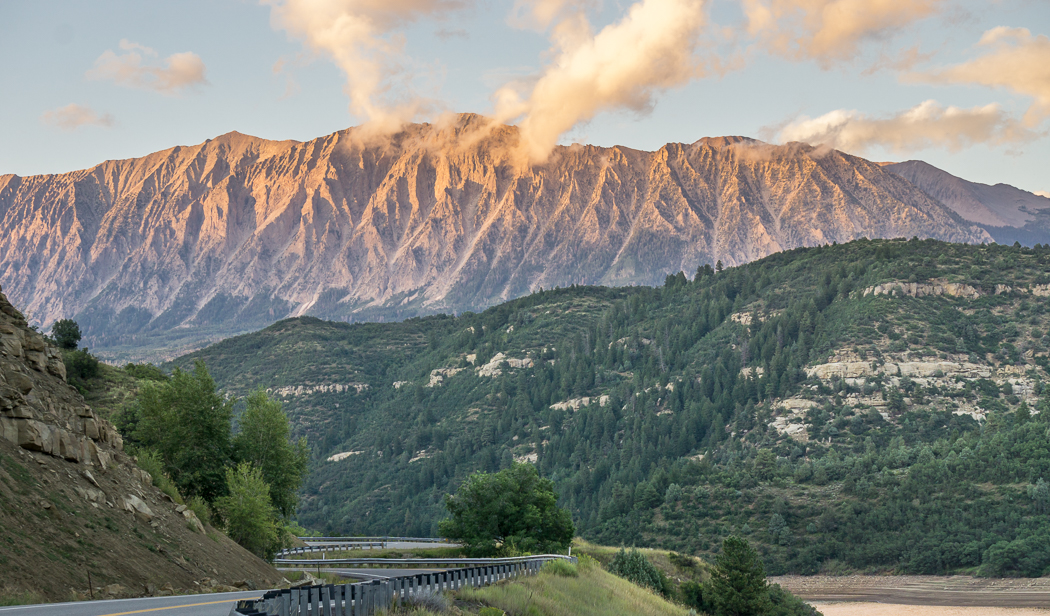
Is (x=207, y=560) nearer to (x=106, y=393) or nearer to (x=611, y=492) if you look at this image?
(x=106, y=393)

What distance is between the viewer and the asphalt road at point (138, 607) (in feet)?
54.0

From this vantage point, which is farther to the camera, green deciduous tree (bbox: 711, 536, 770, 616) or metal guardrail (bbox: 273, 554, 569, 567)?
green deciduous tree (bbox: 711, 536, 770, 616)

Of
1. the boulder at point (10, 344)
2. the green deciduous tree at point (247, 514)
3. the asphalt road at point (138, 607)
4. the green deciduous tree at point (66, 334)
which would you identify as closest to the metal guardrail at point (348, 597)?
the asphalt road at point (138, 607)

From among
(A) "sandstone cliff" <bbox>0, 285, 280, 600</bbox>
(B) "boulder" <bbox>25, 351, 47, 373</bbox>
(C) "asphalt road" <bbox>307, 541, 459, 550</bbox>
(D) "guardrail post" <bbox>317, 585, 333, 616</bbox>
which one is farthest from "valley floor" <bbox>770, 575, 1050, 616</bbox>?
(D) "guardrail post" <bbox>317, 585, 333, 616</bbox>

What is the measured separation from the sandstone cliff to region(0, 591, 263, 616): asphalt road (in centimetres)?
139

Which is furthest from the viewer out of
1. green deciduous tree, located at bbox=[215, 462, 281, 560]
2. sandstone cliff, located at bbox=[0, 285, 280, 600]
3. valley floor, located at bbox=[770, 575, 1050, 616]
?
valley floor, located at bbox=[770, 575, 1050, 616]

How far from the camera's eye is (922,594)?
→ 114 m

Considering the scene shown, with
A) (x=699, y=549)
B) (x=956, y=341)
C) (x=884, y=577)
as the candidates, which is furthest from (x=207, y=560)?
(x=956, y=341)

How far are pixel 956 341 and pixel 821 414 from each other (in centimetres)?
3285

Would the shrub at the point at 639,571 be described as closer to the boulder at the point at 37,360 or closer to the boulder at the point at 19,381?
the boulder at the point at 37,360

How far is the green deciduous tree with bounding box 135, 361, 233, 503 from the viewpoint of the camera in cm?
4494

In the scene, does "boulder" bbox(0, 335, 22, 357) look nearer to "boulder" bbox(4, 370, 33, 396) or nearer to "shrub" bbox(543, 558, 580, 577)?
"boulder" bbox(4, 370, 33, 396)

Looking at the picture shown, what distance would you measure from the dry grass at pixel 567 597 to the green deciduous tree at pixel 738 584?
100 feet

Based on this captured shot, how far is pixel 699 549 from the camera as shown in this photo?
12344 cm
